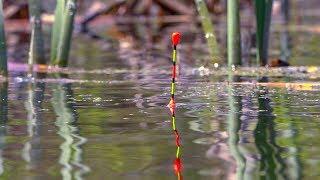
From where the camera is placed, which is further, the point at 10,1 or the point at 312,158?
the point at 10,1

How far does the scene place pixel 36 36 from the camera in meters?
6.31

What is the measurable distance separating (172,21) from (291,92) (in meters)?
10.2

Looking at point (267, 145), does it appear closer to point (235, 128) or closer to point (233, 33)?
point (235, 128)

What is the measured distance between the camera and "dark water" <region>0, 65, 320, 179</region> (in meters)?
2.80

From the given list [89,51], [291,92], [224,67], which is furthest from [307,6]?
[291,92]

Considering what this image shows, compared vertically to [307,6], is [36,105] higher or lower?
lower

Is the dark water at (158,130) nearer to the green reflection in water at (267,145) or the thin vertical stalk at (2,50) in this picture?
the green reflection in water at (267,145)

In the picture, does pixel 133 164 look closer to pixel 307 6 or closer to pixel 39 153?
pixel 39 153

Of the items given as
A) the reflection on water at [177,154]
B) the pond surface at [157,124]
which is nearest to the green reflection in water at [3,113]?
the pond surface at [157,124]

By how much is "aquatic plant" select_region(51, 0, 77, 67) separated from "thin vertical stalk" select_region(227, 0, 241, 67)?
1.06 m

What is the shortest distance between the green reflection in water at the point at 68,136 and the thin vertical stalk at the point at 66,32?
0.80 metres

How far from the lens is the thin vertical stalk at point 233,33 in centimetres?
558

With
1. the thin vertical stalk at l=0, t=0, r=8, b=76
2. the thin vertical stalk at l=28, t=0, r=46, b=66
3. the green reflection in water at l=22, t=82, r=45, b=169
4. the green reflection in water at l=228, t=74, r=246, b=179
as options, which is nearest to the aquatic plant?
the thin vertical stalk at l=28, t=0, r=46, b=66

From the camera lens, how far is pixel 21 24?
47.8ft
